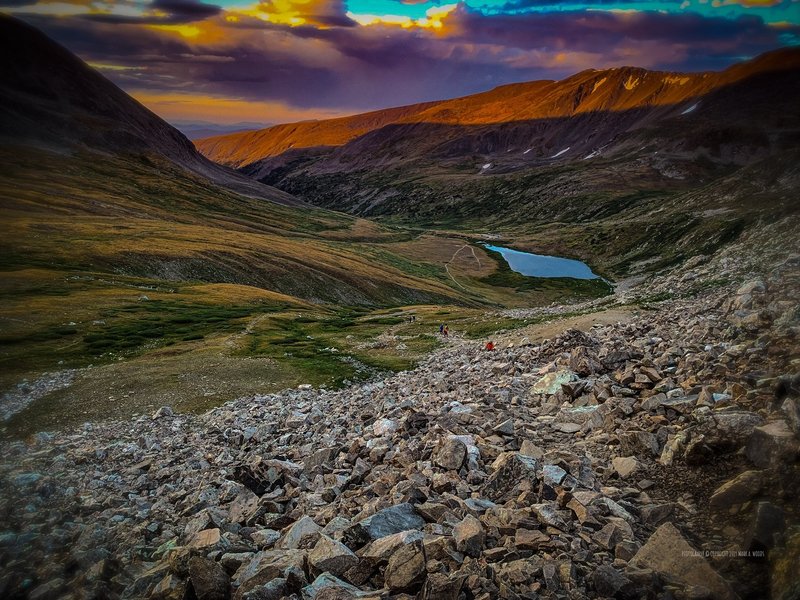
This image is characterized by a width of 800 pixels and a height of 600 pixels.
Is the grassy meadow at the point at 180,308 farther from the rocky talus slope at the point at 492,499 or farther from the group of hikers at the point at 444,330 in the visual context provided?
the rocky talus slope at the point at 492,499

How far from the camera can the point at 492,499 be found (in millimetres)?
11648

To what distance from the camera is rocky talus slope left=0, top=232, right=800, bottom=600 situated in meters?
8.49

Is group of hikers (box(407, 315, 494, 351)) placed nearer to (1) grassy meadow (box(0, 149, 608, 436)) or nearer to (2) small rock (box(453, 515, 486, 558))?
(1) grassy meadow (box(0, 149, 608, 436))

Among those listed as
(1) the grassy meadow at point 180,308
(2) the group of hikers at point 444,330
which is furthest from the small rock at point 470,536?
(2) the group of hikers at point 444,330

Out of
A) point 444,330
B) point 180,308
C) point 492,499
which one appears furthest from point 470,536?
point 180,308

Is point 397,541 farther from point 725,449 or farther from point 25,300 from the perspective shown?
point 25,300

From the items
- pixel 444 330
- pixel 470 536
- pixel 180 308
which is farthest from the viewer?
pixel 180 308

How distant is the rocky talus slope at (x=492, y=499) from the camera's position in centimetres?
849

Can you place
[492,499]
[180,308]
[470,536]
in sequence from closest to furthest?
[470,536]
[492,499]
[180,308]

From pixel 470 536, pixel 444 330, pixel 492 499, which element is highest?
pixel 470 536

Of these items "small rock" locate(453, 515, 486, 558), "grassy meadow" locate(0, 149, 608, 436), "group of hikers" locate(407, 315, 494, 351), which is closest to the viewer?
"small rock" locate(453, 515, 486, 558)

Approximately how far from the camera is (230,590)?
9.30m

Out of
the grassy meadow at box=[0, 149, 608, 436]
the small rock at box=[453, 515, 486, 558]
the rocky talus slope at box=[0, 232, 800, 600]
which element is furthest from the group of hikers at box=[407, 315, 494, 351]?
the small rock at box=[453, 515, 486, 558]

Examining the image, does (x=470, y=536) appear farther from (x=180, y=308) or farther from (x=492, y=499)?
(x=180, y=308)
